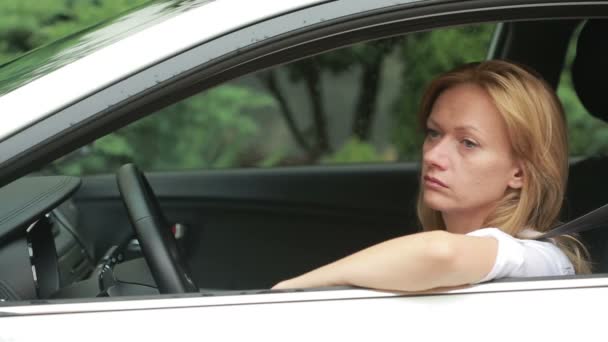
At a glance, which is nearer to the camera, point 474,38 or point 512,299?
point 512,299

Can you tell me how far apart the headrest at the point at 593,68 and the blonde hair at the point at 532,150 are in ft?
1.01

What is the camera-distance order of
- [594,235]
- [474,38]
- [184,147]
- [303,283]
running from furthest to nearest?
[184,147]
[474,38]
[594,235]
[303,283]

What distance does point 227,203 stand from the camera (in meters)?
3.00

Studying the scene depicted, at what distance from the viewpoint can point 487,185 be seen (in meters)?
1.82

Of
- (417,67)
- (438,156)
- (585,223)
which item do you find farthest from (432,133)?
(417,67)

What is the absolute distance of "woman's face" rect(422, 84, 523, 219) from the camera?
5.92 feet

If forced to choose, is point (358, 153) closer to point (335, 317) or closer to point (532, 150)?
point (532, 150)

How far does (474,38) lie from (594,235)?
1.78m

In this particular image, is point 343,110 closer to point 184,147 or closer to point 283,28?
point 184,147

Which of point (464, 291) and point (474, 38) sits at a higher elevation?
point (474, 38)

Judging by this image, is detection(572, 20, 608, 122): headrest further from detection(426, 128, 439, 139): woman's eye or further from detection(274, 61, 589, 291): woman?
detection(426, 128, 439, 139): woman's eye

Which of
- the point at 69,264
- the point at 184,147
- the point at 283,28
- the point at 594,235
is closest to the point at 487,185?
the point at 594,235

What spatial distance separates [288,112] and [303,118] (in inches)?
3.9

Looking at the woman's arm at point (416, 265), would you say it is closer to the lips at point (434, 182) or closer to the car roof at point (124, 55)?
the lips at point (434, 182)
